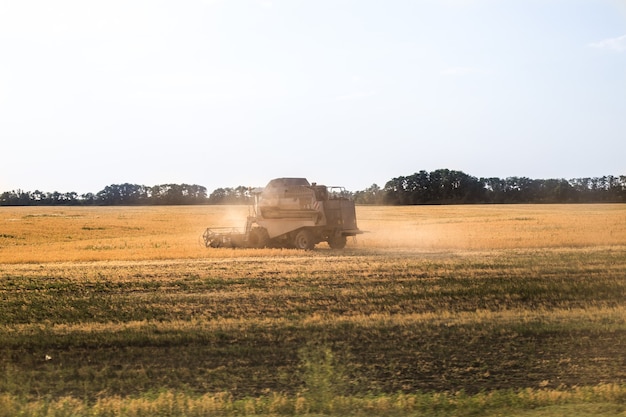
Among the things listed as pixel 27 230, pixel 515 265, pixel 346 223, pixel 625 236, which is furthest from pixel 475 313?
pixel 27 230

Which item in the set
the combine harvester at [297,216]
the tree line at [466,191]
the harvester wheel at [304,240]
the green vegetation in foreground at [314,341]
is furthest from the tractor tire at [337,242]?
the tree line at [466,191]

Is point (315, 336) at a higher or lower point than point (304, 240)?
lower

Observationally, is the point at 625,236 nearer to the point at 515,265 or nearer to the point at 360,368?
the point at 515,265

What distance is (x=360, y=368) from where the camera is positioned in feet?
35.6

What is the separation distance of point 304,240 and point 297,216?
964 millimetres

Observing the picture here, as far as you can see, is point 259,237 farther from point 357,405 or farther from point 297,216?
point 357,405

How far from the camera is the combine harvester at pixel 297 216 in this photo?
95.1 ft

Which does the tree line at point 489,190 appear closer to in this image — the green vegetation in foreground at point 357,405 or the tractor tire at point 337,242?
the tractor tire at point 337,242

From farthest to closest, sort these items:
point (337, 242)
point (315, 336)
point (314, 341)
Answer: point (337, 242), point (315, 336), point (314, 341)

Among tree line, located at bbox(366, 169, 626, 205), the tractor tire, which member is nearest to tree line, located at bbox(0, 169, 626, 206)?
tree line, located at bbox(366, 169, 626, 205)

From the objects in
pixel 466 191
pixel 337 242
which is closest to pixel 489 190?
pixel 466 191

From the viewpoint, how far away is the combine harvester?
28984 millimetres

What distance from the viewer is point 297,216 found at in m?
29.1

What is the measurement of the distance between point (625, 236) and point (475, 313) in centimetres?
2333
